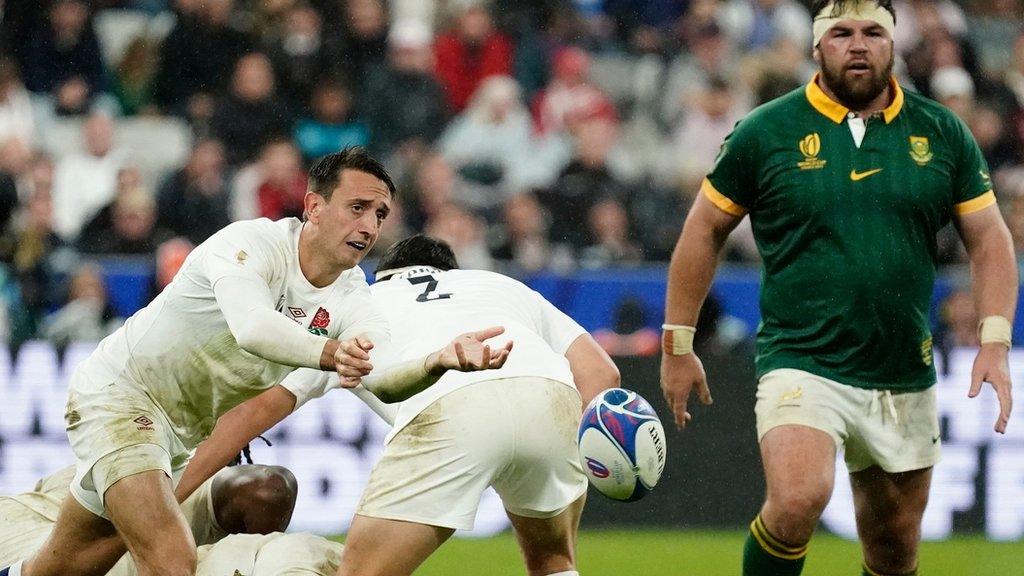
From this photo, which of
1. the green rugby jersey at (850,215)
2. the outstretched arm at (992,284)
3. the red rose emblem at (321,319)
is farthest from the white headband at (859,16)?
the red rose emblem at (321,319)

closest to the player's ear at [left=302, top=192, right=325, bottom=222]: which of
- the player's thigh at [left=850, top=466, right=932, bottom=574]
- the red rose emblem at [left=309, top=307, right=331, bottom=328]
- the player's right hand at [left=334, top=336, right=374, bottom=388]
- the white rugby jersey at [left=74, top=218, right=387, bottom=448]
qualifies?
the white rugby jersey at [left=74, top=218, right=387, bottom=448]

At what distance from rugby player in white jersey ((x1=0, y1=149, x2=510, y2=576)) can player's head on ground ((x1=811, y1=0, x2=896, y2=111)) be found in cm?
172

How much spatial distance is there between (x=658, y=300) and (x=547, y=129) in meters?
3.07

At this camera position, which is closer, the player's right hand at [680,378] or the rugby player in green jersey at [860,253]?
the rugby player in green jersey at [860,253]

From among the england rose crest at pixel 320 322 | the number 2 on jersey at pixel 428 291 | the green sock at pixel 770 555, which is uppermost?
the number 2 on jersey at pixel 428 291

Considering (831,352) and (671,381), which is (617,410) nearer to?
(671,381)

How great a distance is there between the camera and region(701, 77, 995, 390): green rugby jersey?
5.86 m

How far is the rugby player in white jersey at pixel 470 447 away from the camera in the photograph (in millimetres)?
5559

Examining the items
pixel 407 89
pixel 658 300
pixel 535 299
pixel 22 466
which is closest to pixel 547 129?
pixel 407 89

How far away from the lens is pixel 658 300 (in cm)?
1136

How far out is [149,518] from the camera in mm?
5828

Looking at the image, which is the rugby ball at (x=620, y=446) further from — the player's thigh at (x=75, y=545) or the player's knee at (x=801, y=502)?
the player's thigh at (x=75, y=545)

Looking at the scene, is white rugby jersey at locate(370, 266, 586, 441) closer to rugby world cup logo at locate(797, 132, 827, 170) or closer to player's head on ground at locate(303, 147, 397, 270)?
player's head on ground at locate(303, 147, 397, 270)

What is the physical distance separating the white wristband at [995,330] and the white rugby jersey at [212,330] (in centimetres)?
220
